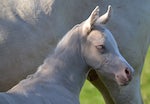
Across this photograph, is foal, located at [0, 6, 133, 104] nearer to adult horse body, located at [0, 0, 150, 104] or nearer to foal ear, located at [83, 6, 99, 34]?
foal ear, located at [83, 6, 99, 34]

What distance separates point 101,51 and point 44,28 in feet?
2.88

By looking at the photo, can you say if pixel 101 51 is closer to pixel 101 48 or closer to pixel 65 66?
pixel 101 48

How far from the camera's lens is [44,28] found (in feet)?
20.7

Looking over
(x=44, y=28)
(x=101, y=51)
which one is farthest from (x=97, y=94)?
(x=101, y=51)

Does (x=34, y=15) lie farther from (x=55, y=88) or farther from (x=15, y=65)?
(x=55, y=88)

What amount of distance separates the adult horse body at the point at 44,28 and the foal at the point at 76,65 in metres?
0.62

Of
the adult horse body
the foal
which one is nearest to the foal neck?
the foal

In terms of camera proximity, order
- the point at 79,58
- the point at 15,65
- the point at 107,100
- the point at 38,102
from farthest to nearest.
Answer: the point at 107,100 → the point at 15,65 → the point at 79,58 → the point at 38,102

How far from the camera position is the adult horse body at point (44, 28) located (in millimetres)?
6254

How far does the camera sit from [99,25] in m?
5.59

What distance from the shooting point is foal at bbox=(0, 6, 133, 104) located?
5457mm

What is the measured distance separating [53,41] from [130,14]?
2.16 ft

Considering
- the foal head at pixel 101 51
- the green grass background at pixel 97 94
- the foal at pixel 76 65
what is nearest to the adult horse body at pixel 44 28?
the foal at pixel 76 65

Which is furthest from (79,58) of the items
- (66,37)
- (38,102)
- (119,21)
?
(119,21)
